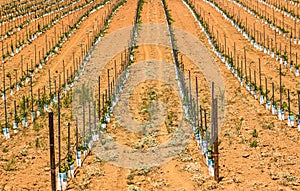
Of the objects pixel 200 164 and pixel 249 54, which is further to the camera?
pixel 249 54

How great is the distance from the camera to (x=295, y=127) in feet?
43.4

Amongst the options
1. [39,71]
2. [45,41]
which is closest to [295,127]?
[39,71]

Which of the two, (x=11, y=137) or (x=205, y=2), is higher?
(x=205, y=2)

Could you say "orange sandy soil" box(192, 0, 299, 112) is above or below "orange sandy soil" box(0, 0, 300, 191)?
above

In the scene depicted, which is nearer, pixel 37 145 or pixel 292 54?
pixel 37 145

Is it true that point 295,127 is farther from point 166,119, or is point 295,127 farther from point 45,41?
point 45,41

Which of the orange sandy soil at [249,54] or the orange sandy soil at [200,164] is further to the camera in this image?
the orange sandy soil at [249,54]

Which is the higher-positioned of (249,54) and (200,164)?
(249,54)

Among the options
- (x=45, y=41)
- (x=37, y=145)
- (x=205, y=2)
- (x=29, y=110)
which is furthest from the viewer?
(x=205, y=2)

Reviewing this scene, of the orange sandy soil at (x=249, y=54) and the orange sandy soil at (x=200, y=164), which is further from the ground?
the orange sandy soil at (x=249, y=54)

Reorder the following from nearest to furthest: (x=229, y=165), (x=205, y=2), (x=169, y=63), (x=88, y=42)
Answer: (x=229, y=165) → (x=169, y=63) → (x=88, y=42) → (x=205, y=2)

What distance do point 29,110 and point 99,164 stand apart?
5.84 metres

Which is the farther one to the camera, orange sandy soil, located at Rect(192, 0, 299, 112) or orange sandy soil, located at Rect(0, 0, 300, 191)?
orange sandy soil, located at Rect(192, 0, 299, 112)

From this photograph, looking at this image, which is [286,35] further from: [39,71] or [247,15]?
[39,71]
